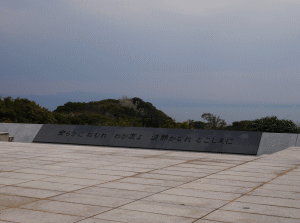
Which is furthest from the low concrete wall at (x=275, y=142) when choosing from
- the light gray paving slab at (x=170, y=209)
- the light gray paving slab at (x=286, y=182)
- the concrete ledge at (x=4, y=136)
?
the concrete ledge at (x=4, y=136)

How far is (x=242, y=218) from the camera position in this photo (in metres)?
3.82

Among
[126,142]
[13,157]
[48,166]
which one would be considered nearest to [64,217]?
[48,166]

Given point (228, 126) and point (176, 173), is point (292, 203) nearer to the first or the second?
point (176, 173)

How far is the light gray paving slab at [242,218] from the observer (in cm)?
374

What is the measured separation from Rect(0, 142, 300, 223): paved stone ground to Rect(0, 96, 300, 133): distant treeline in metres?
4.67

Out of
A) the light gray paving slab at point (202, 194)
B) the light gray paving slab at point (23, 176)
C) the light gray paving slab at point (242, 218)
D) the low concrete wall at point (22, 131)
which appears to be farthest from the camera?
the low concrete wall at point (22, 131)

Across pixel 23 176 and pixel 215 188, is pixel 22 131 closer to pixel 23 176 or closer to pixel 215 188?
pixel 23 176

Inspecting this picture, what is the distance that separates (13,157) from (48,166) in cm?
178

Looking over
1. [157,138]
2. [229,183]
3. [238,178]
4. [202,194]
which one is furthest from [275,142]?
[202,194]

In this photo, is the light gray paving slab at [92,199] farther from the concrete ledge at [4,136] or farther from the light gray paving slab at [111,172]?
the concrete ledge at [4,136]

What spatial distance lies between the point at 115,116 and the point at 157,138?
1764 centimetres

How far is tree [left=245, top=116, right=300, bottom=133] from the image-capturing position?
12.9 m

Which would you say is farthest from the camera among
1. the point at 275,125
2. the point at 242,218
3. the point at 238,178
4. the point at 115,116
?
the point at 115,116

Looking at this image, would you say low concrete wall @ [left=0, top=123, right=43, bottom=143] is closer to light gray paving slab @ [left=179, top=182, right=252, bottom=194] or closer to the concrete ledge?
the concrete ledge
